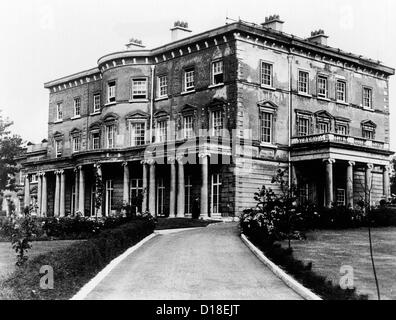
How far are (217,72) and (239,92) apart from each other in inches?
100

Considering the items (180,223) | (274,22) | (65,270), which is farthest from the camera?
(274,22)

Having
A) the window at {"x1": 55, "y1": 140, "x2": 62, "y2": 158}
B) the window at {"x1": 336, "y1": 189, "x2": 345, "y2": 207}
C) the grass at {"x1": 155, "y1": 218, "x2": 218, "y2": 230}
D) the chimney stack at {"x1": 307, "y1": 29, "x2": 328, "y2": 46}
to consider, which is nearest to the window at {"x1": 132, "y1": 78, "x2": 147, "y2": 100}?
the window at {"x1": 55, "y1": 140, "x2": 62, "y2": 158}

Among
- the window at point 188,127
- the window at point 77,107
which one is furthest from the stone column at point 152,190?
the window at point 77,107

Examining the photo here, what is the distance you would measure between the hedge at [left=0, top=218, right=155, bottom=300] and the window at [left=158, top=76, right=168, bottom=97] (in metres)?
24.2

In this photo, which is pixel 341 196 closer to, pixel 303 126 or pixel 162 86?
pixel 303 126

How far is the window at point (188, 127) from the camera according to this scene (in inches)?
1473

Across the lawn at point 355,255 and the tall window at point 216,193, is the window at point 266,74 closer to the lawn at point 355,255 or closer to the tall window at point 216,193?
the tall window at point 216,193

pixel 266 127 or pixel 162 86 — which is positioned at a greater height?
pixel 162 86

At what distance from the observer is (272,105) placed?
36.1 meters

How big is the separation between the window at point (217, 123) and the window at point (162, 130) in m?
4.90

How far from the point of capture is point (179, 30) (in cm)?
4034

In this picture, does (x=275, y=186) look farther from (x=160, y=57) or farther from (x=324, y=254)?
(x=324, y=254)

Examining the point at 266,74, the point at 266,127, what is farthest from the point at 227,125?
the point at 266,74
